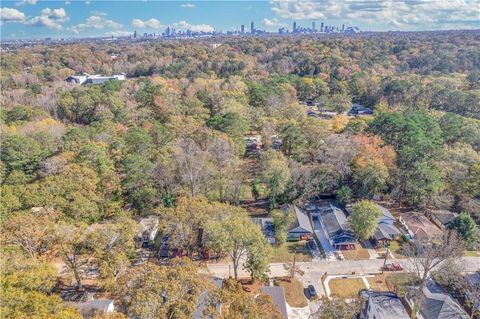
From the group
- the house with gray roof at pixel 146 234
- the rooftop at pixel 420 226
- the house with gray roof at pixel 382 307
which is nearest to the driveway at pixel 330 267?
the rooftop at pixel 420 226

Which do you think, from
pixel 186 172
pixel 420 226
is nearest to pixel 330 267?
pixel 420 226

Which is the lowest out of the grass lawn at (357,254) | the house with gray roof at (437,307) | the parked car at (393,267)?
the grass lawn at (357,254)

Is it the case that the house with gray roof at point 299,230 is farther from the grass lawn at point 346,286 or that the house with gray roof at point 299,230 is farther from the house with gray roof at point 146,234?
the house with gray roof at point 146,234

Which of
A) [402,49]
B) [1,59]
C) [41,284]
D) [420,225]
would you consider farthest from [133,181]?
[402,49]

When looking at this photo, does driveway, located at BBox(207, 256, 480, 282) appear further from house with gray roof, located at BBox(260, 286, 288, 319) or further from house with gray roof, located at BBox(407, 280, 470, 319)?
house with gray roof, located at BBox(407, 280, 470, 319)

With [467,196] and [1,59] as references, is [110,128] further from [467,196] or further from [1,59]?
[1,59]

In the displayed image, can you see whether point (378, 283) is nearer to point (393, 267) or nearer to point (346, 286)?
point (393, 267)

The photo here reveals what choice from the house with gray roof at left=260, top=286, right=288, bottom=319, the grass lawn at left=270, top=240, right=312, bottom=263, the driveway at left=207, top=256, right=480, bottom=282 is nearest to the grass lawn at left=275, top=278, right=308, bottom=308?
the driveway at left=207, top=256, right=480, bottom=282
